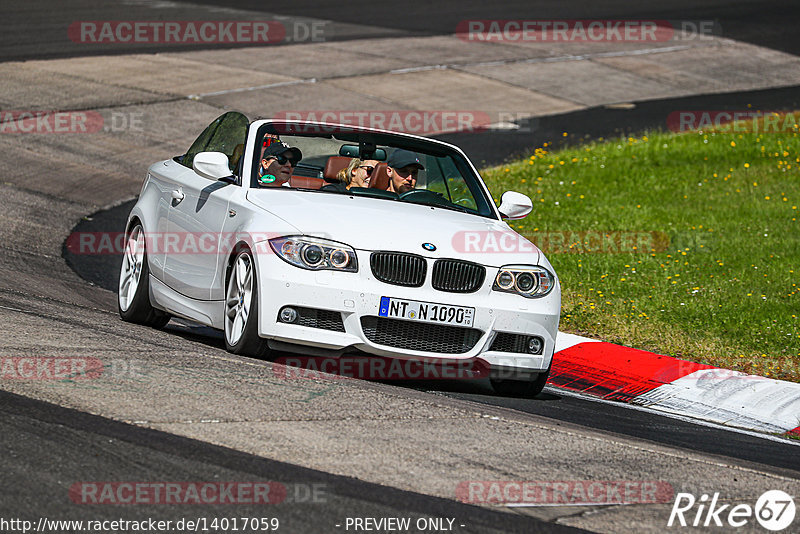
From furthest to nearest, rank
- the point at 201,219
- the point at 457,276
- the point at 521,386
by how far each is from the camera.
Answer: the point at 201,219
the point at 521,386
the point at 457,276

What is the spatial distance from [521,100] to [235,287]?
16877 mm

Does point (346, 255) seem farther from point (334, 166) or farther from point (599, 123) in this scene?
point (599, 123)

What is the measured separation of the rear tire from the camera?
8352mm

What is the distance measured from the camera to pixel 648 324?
1080cm

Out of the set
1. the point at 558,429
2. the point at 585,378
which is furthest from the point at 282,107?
the point at 558,429

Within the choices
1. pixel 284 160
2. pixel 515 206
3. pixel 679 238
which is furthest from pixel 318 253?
pixel 679 238

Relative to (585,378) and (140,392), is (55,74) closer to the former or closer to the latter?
(585,378)

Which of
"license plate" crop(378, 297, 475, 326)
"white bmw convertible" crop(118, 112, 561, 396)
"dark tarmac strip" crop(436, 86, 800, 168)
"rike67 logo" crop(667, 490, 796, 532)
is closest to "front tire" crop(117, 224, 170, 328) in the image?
"white bmw convertible" crop(118, 112, 561, 396)

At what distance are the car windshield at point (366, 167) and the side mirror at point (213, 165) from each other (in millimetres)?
292

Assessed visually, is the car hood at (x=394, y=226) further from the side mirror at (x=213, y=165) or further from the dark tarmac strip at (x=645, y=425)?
the dark tarmac strip at (x=645, y=425)

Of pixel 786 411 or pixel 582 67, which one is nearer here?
pixel 786 411

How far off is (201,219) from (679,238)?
684 cm

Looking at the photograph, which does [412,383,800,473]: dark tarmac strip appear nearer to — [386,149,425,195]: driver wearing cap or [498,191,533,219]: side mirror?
[498,191,533,219]: side mirror

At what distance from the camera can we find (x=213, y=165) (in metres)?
8.55
